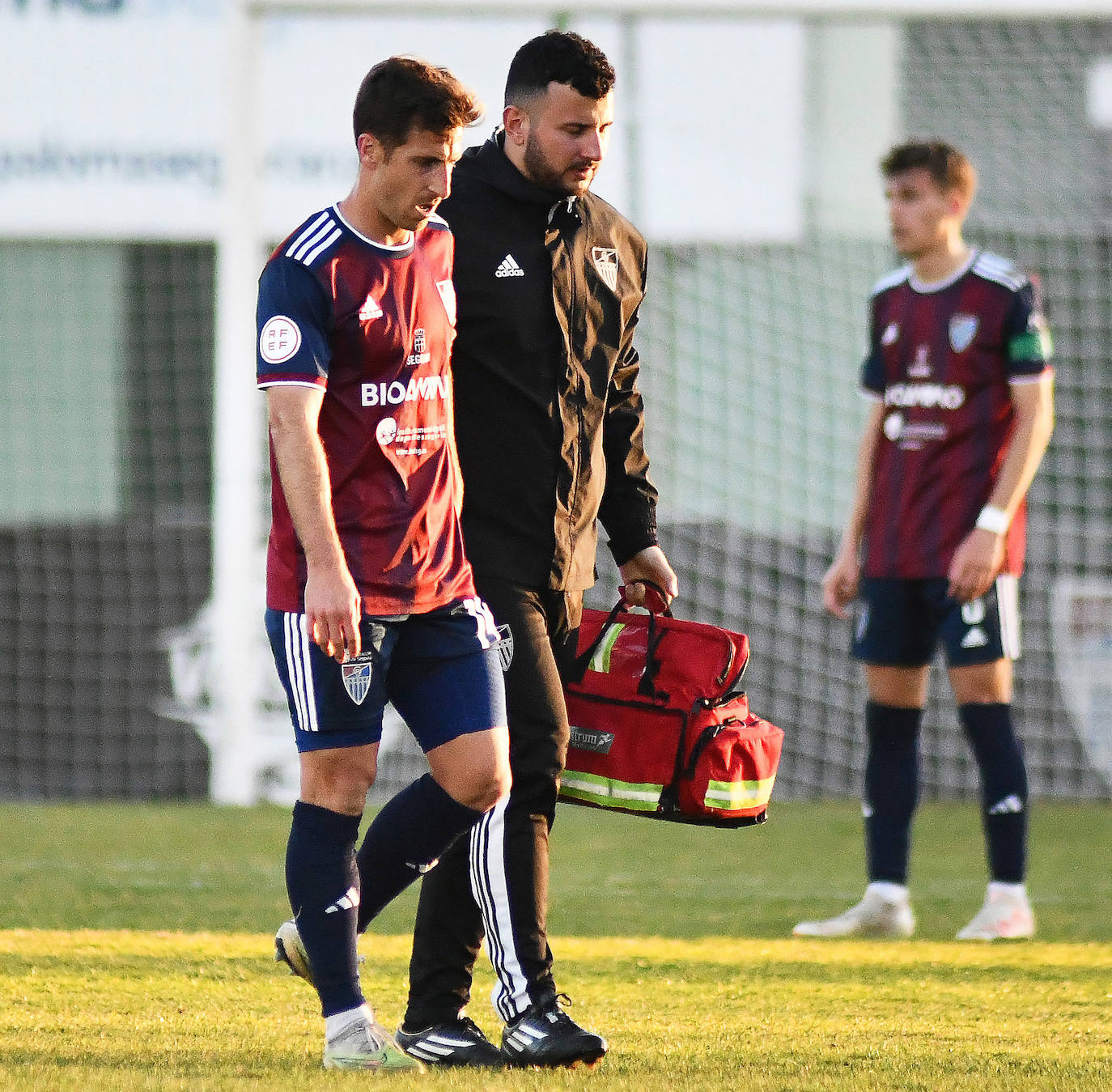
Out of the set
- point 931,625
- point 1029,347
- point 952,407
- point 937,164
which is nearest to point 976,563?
point 931,625

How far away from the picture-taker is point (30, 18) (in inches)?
365

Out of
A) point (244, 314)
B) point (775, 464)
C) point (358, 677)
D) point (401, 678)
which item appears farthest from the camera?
point (775, 464)

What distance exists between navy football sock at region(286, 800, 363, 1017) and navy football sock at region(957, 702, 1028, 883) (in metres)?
2.32

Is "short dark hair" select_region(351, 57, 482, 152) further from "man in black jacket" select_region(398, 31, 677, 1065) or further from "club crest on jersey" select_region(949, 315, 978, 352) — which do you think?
"club crest on jersey" select_region(949, 315, 978, 352)

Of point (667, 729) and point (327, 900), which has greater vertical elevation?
point (667, 729)

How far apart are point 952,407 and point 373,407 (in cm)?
237

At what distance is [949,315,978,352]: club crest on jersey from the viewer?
16.0 feet

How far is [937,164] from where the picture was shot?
493 cm

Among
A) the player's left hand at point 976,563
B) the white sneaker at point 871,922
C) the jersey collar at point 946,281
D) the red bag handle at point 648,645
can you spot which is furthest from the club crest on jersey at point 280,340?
the jersey collar at point 946,281

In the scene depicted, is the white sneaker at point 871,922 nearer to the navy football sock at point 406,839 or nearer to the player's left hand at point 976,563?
the player's left hand at point 976,563

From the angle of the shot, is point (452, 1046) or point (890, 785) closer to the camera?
point (452, 1046)

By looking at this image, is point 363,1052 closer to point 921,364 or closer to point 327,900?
point 327,900

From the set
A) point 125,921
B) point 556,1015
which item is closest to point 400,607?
point 556,1015

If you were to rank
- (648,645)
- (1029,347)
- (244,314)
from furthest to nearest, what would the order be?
(244,314), (1029,347), (648,645)
